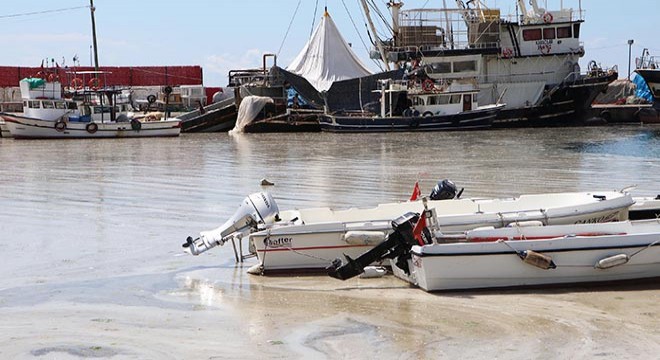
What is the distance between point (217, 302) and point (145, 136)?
33.5 meters

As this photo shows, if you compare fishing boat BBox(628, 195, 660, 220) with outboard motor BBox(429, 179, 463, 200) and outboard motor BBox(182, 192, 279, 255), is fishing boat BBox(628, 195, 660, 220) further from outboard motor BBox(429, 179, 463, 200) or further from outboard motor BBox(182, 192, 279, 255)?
outboard motor BBox(182, 192, 279, 255)

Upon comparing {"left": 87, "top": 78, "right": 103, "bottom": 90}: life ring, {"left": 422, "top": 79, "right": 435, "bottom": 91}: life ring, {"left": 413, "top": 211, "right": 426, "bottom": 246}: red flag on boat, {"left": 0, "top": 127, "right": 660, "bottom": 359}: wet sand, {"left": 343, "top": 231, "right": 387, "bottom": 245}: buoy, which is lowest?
{"left": 0, "top": 127, "right": 660, "bottom": 359}: wet sand

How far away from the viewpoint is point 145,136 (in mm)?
43125

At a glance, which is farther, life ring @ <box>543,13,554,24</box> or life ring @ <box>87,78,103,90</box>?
life ring @ <box>543,13,554,24</box>

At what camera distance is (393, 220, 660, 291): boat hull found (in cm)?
1045

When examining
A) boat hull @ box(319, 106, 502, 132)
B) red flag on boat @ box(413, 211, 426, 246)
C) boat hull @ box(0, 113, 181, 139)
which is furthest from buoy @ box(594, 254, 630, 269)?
boat hull @ box(0, 113, 181, 139)

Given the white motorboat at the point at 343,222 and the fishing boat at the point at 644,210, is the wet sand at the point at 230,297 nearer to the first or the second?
the white motorboat at the point at 343,222

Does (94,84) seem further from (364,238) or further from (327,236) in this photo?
(364,238)

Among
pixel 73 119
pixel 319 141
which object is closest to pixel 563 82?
pixel 319 141

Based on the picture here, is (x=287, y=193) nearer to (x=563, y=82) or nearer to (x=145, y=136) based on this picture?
(x=145, y=136)

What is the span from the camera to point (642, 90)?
52094 millimetres

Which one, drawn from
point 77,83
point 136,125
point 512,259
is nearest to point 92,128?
point 136,125

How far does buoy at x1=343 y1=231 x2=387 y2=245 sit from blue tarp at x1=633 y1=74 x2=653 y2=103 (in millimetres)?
40555

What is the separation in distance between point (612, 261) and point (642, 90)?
43.9 metres
